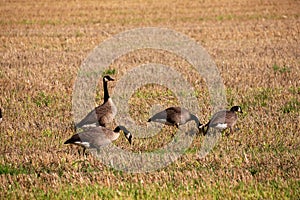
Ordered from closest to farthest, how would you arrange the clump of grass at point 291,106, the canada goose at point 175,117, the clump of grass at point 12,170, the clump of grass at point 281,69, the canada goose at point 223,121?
the clump of grass at point 12,170 → the canada goose at point 223,121 → the canada goose at point 175,117 → the clump of grass at point 291,106 → the clump of grass at point 281,69

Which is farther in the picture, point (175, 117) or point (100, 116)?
point (100, 116)

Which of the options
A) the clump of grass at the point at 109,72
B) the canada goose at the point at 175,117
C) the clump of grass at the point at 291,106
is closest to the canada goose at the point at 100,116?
the canada goose at the point at 175,117

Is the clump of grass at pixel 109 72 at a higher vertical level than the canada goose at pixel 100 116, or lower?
lower

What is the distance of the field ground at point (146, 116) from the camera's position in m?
6.88

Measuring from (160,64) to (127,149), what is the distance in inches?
348

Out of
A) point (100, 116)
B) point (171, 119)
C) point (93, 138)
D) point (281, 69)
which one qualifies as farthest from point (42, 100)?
point (281, 69)

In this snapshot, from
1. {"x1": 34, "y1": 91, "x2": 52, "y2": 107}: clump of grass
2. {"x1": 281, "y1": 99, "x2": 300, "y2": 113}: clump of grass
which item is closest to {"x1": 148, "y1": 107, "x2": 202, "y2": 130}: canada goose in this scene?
{"x1": 281, "y1": 99, "x2": 300, "y2": 113}: clump of grass

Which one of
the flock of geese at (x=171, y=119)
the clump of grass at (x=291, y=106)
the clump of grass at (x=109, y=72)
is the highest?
the flock of geese at (x=171, y=119)

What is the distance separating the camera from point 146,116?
10.8m

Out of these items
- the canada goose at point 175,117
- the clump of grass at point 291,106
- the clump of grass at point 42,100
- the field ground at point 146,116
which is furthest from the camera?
the clump of grass at point 42,100

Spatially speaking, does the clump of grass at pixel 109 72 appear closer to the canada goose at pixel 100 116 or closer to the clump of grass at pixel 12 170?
the canada goose at pixel 100 116

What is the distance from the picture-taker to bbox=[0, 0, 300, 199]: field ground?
22.6ft

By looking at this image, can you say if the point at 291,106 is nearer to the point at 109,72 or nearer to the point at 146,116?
the point at 146,116

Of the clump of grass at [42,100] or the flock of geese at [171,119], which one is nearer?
the flock of geese at [171,119]
